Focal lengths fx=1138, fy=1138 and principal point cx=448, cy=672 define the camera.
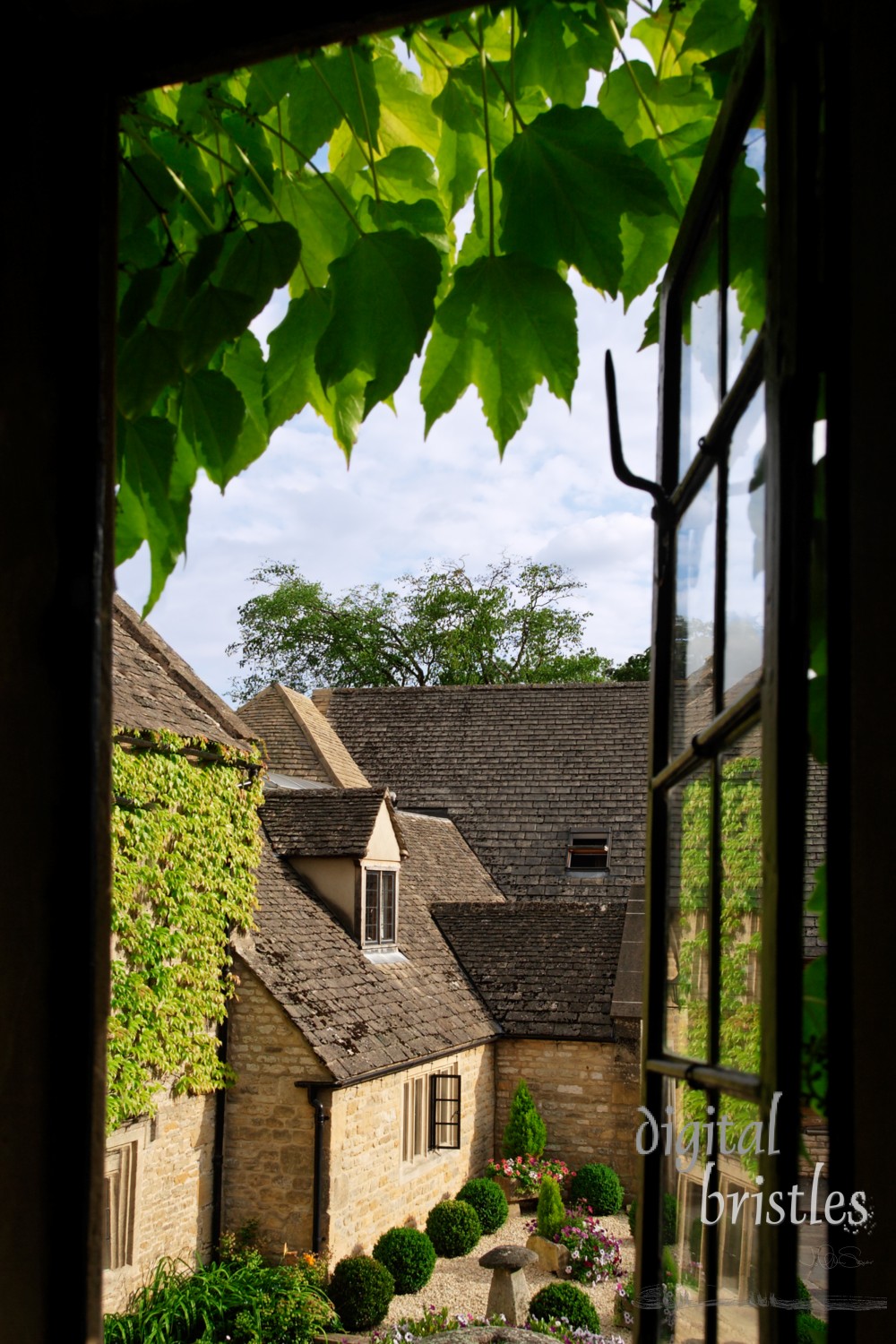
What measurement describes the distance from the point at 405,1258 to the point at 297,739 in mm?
9223

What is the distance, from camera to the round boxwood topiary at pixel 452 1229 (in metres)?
11.1

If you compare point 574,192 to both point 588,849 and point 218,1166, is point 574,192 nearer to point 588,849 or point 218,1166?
point 218,1166

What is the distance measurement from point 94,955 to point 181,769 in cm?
869

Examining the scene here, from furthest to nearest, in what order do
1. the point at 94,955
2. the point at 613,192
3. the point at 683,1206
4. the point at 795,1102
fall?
the point at 613,192, the point at 683,1206, the point at 94,955, the point at 795,1102

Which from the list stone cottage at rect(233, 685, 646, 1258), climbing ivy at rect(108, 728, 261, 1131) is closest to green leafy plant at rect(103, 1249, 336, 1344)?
stone cottage at rect(233, 685, 646, 1258)

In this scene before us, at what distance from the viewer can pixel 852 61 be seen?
2.43 feet

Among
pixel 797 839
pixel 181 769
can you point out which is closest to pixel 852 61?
pixel 797 839

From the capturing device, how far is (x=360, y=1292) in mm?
9141

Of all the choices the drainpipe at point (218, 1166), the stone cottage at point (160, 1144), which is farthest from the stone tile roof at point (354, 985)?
the stone cottage at point (160, 1144)

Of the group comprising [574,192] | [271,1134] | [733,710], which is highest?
[574,192]

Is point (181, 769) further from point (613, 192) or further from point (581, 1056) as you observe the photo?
point (613, 192)

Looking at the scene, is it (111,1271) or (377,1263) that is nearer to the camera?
(111,1271)

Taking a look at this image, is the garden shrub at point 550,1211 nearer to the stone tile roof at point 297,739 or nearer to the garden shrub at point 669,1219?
the stone tile roof at point 297,739

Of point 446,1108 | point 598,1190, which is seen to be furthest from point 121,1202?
point 598,1190
